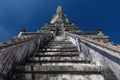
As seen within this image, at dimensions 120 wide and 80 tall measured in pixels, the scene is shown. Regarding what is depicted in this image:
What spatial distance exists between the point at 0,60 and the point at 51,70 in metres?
0.93

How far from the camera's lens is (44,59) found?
148 inches

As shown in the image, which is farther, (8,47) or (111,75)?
(8,47)

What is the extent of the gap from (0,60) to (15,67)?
28.3 inches

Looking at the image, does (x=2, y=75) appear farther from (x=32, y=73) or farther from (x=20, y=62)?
(x=20, y=62)

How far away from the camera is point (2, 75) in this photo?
2393 mm

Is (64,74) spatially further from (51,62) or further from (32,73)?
(51,62)

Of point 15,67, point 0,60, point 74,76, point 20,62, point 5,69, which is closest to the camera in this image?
point 0,60

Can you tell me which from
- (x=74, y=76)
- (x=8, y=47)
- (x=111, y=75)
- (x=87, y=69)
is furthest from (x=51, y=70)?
(x=111, y=75)

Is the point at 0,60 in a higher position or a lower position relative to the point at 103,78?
higher

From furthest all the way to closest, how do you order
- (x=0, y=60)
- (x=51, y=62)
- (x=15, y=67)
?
(x=51, y=62)
(x=15, y=67)
(x=0, y=60)

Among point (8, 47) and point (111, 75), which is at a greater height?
point (8, 47)

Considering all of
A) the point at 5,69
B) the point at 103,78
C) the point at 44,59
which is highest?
the point at 44,59

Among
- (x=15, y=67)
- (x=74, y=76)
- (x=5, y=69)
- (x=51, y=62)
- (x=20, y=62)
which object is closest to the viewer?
(x=5, y=69)

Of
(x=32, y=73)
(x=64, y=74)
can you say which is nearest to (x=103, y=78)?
(x=64, y=74)
